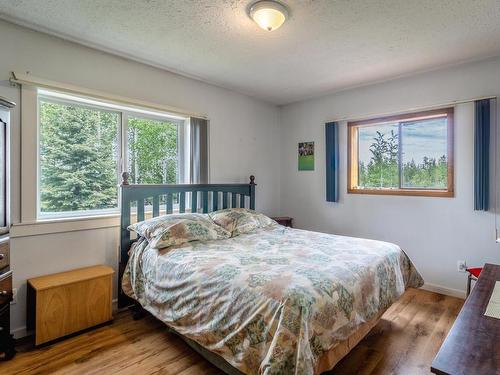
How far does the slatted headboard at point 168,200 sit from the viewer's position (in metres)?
2.73

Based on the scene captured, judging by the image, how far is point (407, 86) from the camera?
3312 millimetres

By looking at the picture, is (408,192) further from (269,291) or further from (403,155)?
(269,291)

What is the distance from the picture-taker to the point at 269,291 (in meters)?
1.55

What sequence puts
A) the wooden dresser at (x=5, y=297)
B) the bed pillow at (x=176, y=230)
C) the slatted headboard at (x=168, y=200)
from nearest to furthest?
the wooden dresser at (x=5, y=297) → the bed pillow at (x=176, y=230) → the slatted headboard at (x=168, y=200)

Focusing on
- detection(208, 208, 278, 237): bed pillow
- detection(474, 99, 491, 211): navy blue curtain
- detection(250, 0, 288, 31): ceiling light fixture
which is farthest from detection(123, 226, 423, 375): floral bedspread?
detection(250, 0, 288, 31): ceiling light fixture

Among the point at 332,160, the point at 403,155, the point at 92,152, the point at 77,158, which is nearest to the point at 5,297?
the point at 77,158

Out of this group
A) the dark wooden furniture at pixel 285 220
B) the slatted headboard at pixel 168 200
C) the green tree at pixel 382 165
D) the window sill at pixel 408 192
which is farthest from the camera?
the dark wooden furniture at pixel 285 220

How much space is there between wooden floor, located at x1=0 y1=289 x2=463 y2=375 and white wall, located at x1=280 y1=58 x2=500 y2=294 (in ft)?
2.65

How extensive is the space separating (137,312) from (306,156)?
2.94 meters

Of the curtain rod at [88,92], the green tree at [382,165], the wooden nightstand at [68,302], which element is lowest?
the wooden nightstand at [68,302]

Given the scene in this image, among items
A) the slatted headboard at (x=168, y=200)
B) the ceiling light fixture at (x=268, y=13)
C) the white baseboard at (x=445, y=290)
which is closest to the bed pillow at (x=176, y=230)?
the slatted headboard at (x=168, y=200)

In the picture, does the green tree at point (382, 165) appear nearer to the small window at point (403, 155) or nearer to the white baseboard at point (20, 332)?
the small window at point (403, 155)

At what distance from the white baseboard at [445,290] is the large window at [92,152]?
316 centimetres

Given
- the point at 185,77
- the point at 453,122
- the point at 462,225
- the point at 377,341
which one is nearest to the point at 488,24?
the point at 453,122
